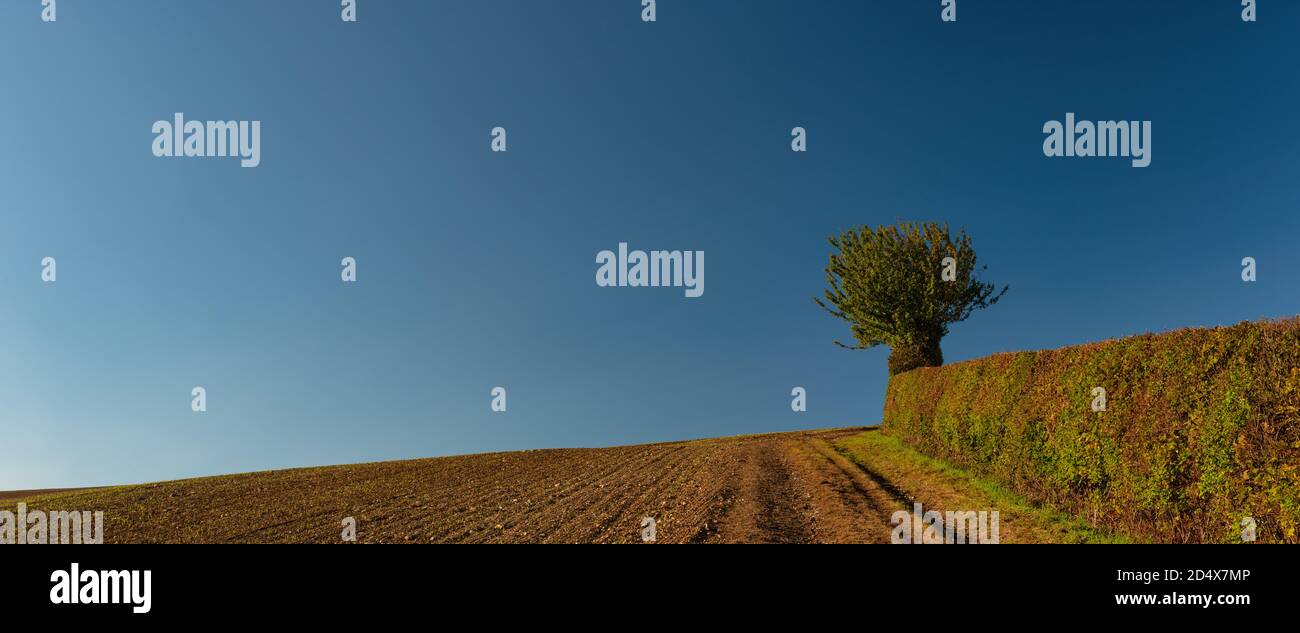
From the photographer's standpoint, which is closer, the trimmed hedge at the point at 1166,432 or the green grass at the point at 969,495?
the trimmed hedge at the point at 1166,432

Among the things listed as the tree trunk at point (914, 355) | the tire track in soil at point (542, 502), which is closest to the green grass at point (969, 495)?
the tire track in soil at point (542, 502)

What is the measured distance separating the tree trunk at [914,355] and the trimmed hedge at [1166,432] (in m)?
18.6

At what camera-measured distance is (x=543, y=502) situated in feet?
61.8

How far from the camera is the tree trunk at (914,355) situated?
33.5m

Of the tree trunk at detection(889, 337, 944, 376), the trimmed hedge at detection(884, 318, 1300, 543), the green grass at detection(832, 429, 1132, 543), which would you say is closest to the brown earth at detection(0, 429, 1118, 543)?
the green grass at detection(832, 429, 1132, 543)

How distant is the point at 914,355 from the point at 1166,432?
24.9 meters

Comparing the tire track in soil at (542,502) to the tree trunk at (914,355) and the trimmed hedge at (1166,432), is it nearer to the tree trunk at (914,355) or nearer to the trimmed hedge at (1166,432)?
the trimmed hedge at (1166,432)

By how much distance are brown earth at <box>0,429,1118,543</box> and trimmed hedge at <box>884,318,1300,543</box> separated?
318 centimetres

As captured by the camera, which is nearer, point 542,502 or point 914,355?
point 542,502

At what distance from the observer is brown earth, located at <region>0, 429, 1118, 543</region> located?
518 inches

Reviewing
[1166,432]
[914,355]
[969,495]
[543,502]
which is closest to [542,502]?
[543,502]

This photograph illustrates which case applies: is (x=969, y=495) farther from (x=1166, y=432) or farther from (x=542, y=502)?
(x=542, y=502)
